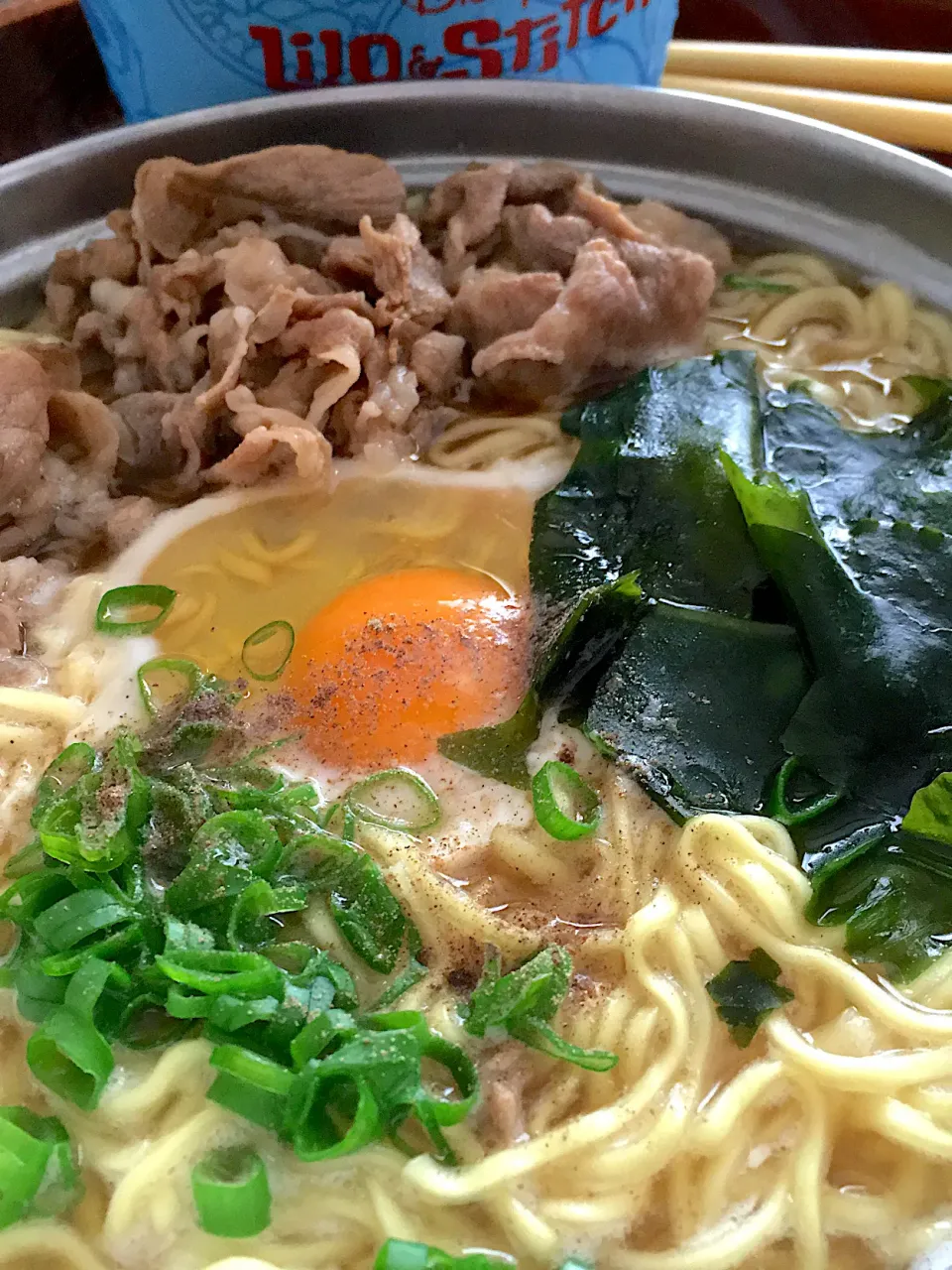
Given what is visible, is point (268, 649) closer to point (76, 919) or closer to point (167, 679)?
point (167, 679)

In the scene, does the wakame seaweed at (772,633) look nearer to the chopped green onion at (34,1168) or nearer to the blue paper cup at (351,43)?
the chopped green onion at (34,1168)

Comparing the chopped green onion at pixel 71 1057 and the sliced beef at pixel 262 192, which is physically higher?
the sliced beef at pixel 262 192

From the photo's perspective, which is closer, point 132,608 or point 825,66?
point 132,608

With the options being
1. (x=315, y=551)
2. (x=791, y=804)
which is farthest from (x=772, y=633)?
(x=315, y=551)

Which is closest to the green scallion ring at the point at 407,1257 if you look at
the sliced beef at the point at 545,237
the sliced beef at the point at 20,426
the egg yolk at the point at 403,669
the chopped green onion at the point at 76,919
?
the chopped green onion at the point at 76,919

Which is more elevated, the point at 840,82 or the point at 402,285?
the point at 840,82

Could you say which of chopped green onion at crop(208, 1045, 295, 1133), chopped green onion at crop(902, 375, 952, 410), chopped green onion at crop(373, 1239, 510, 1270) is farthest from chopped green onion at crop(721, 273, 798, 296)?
chopped green onion at crop(373, 1239, 510, 1270)

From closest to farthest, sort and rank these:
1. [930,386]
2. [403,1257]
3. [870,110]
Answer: [403,1257]
[930,386]
[870,110]
